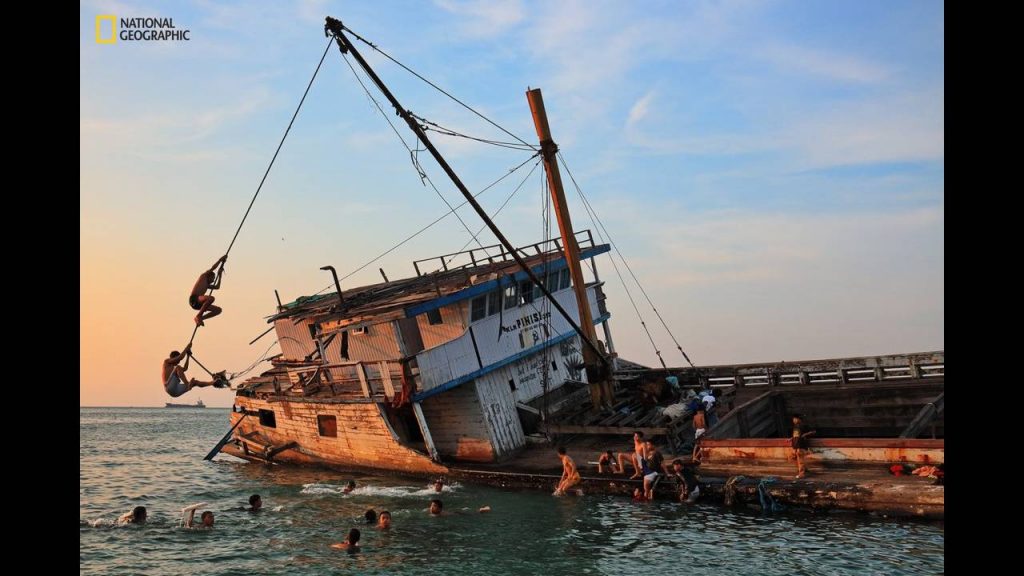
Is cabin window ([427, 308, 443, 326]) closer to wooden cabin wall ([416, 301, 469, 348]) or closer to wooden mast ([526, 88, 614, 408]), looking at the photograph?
wooden cabin wall ([416, 301, 469, 348])

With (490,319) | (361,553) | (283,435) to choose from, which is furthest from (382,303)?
(361,553)

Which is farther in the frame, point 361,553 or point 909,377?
point 909,377

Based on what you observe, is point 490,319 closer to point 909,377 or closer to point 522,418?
point 522,418

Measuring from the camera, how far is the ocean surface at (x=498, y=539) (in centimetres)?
1519

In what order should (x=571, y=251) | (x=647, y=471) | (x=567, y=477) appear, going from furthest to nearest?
(x=571, y=251), (x=567, y=477), (x=647, y=471)

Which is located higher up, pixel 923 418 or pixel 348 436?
pixel 923 418

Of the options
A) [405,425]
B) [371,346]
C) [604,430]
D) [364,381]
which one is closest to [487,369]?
[364,381]

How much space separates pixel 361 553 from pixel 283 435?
1646 centimetres

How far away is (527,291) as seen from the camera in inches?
1128

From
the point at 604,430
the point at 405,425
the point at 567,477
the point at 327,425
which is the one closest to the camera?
the point at 567,477

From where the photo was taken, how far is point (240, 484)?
1168 inches

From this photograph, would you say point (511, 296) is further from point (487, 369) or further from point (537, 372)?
point (487, 369)

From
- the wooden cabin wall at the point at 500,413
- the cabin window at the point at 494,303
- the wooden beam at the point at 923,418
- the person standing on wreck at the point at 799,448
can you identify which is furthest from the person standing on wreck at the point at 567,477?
the wooden beam at the point at 923,418

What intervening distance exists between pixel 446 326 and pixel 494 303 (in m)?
1.95
